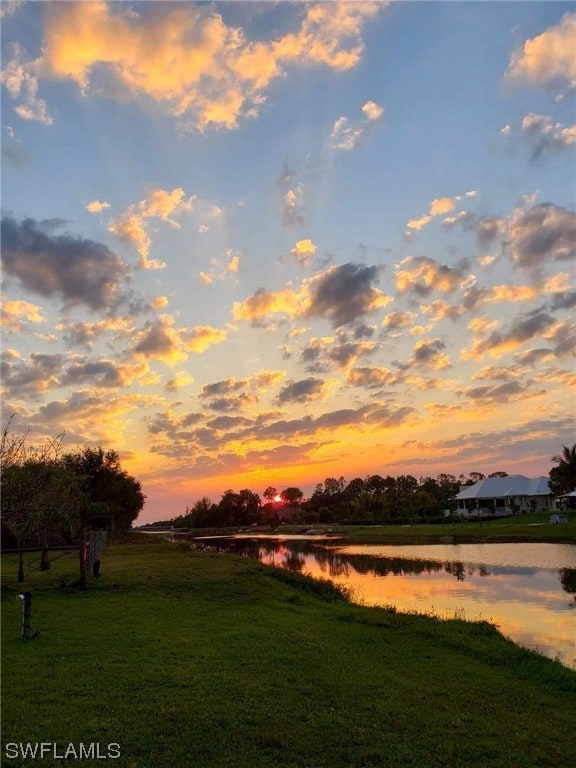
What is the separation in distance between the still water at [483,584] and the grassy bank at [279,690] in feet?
8.54

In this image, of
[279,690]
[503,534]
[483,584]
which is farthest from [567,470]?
[279,690]

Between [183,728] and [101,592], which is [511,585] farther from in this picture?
[183,728]

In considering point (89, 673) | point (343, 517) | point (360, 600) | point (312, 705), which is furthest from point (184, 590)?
point (343, 517)

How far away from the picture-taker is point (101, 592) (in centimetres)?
2039

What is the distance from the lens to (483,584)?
28203mm

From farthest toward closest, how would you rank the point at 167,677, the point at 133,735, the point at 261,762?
the point at 167,677 < the point at 133,735 < the point at 261,762

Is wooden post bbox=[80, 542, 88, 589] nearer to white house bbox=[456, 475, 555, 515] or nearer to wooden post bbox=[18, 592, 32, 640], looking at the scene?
wooden post bbox=[18, 592, 32, 640]

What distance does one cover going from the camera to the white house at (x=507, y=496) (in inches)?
4208

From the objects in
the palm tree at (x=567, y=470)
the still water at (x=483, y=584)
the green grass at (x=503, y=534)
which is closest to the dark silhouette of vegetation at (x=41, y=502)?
the still water at (x=483, y=584)

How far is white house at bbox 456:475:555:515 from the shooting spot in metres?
107

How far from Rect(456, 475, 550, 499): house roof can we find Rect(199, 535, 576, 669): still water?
62.4m

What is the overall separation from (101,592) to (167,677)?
1159 cm

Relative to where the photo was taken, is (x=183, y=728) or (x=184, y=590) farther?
(x=184, y=590)

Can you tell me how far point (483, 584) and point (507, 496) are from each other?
87.0 meters
